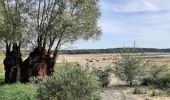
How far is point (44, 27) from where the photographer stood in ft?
143

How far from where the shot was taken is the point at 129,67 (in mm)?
41375

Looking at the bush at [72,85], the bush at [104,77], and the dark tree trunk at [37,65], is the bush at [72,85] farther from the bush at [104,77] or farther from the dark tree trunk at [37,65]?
the dark tree trunk at [37,65]

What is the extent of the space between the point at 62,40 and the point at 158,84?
10.1 meters

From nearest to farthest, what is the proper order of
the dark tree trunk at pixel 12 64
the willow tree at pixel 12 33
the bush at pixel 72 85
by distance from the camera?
1. the bush at pixel 72 85
2. the willow tree at pixel 12 33
3. the dark tree trunk at pixel 12 64

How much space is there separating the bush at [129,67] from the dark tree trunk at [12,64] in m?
8.37

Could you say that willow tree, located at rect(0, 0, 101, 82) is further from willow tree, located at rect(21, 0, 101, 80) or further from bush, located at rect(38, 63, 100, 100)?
bush, located at rect(38, 63, 100, 100)

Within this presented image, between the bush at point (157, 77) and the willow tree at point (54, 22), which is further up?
the willow tree at point (54, 22)

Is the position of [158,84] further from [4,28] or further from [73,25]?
[4,28]

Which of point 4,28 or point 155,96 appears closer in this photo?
point 155,96

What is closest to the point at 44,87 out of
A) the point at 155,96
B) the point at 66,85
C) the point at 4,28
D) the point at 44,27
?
the point at 66,85

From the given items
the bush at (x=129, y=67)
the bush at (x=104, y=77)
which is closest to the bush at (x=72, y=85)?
the bush at (x=104, y=77)

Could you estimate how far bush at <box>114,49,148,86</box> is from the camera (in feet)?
135

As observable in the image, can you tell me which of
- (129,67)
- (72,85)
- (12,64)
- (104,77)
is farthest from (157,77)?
(72,85)

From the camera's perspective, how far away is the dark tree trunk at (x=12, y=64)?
42.5m
